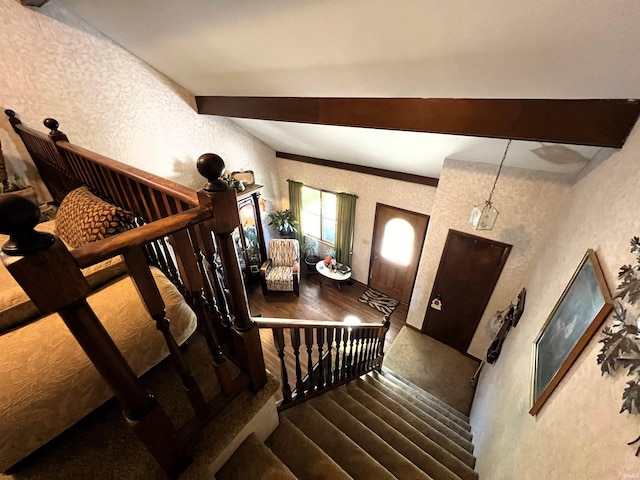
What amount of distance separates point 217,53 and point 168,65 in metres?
1.11

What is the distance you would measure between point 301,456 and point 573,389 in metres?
1.32

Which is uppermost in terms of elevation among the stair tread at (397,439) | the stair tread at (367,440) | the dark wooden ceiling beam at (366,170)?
the dark wooden ceiling beam at (366,170)

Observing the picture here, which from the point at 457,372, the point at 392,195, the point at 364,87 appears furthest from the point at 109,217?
the point at 457,372

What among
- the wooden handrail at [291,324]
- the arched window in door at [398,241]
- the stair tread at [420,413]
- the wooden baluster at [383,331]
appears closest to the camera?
the wooden handrail at [291,324]

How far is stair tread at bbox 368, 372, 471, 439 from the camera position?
109 inches

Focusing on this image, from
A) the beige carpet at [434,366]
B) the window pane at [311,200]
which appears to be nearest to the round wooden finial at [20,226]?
the beige carpet at [434,366]

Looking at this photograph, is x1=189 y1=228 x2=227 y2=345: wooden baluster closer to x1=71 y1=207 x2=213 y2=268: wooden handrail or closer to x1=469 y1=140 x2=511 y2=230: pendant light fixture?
x1=71 y1=207 x2=213 y2=268: wooden handrail

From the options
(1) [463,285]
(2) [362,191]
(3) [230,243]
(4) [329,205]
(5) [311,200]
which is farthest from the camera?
(5) [311,200]

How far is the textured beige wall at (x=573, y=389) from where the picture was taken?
2.98 feet

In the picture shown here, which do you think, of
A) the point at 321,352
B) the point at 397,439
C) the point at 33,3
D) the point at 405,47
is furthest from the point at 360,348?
the point at 33,3

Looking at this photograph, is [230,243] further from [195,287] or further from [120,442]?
[120,442]

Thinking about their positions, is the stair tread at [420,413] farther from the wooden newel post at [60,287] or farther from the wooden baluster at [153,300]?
the wooden newel post at [60,287]

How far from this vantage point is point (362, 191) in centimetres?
451

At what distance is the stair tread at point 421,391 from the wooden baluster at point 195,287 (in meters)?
2.82
